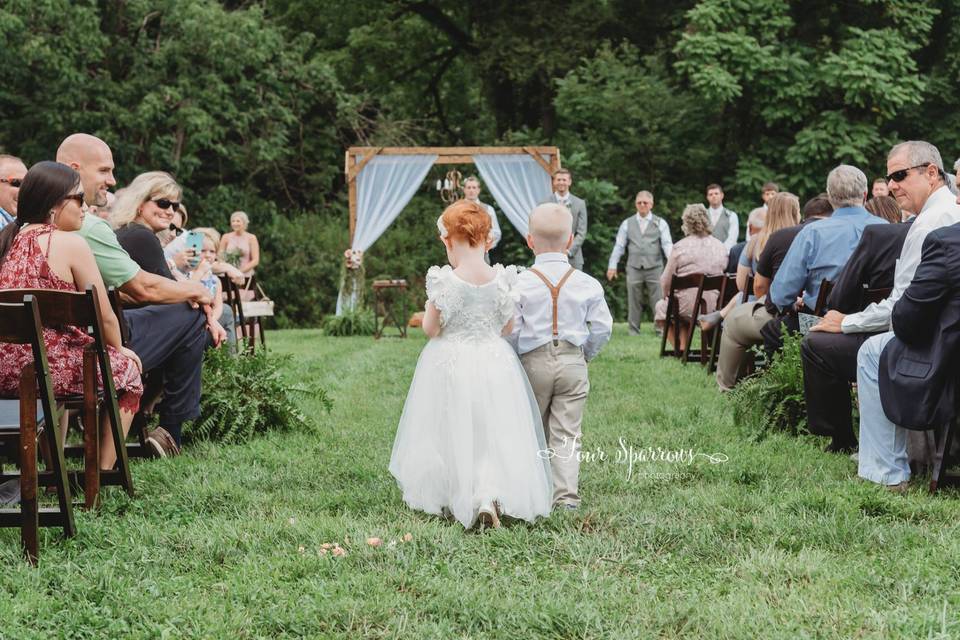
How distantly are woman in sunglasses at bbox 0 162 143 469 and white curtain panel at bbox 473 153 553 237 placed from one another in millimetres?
13222

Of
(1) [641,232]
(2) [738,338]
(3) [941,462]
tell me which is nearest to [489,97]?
(1) [641,232]

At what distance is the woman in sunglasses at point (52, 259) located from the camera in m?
4.73

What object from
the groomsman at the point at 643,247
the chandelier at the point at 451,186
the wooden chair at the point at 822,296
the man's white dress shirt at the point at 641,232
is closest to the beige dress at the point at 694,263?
the man's white dress shirt at the point at 641,232

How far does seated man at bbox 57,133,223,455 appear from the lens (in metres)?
5.44

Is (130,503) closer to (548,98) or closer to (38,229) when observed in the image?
(38,229)

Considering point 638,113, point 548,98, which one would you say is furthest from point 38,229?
point 548,98

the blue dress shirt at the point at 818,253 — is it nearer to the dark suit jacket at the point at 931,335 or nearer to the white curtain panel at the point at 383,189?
the dark suit jacket at the point at 931,335

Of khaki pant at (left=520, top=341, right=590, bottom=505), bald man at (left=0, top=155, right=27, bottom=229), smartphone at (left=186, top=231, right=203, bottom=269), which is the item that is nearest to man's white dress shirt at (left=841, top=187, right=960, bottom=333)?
khaki pant at (left=520, top=341, right=590, bottom=505)

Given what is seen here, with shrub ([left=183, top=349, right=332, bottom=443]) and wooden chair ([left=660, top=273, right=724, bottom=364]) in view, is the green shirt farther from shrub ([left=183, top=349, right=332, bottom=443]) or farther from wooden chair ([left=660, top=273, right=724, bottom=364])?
A: wooden chair ([left=660, top=273, right=724, bottom=364])

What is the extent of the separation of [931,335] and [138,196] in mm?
4232

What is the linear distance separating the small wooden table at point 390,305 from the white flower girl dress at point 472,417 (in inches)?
A: 423

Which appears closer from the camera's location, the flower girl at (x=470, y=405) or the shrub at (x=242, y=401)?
the flower girl at (x=470, y=405)

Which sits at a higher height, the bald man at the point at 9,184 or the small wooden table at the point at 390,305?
the bald man at the point at 9,184

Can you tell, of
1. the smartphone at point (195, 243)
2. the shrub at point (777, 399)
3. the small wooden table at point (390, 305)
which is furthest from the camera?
the small wooden table at point (390, 305)
